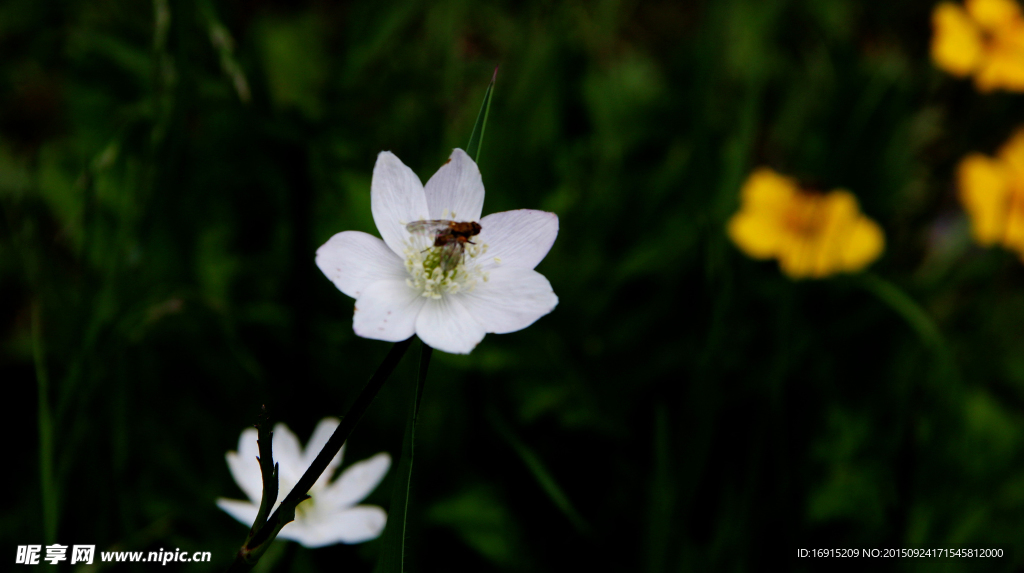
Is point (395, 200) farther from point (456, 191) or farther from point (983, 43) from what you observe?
point (983, 43)

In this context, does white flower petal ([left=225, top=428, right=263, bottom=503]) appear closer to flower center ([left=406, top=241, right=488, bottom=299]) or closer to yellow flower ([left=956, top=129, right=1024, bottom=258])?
flower center ([left=406, top=241, right=488, bottom=299])

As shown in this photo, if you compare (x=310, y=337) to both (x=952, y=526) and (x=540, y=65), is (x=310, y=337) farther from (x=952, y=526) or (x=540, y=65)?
(x=952, y=526)

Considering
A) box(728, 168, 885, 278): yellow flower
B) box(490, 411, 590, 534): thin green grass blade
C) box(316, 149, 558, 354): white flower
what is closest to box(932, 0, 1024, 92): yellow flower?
box(728, 168, 885, 278): yellow flower

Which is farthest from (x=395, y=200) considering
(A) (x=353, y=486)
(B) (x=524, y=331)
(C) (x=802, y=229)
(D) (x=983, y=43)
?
(D) (x=983, y=43)

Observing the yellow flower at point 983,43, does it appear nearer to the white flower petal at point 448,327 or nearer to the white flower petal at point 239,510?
the white flower petal at point 448,327

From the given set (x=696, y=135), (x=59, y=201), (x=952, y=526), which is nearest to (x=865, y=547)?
(x=952, y=526)

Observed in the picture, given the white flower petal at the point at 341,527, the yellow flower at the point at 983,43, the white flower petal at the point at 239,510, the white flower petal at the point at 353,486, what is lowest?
the white flower petal at the point at 341,527

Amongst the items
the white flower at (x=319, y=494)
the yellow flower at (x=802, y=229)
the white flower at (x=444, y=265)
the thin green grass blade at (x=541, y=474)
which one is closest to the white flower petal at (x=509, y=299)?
the white flower at (x=444, y=265)
